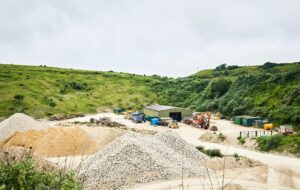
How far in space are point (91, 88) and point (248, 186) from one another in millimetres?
89203

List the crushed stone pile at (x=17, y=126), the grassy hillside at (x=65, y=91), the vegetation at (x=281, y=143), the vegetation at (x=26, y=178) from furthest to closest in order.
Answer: the grassy hillside at (x=65, y=91) < the crushed stone pile at (x=17, y=126) < the vegetation at (x=281, y=143) < the vegetation at (x=26, y=178)

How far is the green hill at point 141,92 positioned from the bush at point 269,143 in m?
13.2

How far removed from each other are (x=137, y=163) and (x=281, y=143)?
19.7 metres

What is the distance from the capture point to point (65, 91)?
101 m

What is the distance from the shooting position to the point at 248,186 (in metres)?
24.1

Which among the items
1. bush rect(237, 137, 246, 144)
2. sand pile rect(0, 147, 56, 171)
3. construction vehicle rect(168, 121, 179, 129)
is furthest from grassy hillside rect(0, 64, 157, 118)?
sand pile rect(0, 147, 56, 171)

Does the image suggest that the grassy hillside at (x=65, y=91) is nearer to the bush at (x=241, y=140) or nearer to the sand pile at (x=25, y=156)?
the bush at (x=241, y=140)

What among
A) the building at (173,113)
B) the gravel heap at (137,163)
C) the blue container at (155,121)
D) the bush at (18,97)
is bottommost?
the gravel heap at (137,163)

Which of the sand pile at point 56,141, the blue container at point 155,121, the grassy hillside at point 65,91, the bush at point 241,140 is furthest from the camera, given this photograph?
the grassy hillside at point 65,91

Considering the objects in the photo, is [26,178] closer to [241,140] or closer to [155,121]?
[241,140]

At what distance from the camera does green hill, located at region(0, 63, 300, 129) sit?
64812 millimetres

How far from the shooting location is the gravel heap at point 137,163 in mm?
24672

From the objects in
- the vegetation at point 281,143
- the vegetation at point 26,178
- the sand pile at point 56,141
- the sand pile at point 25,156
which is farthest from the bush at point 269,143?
the vegetation at point 26,178

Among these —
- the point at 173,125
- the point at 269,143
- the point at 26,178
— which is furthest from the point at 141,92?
the point at 26,178
